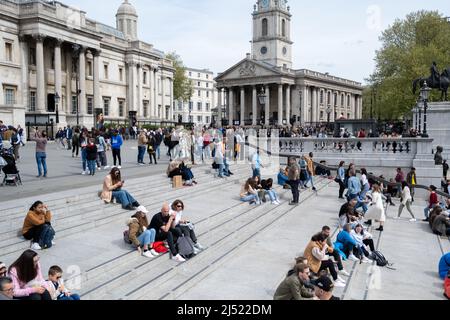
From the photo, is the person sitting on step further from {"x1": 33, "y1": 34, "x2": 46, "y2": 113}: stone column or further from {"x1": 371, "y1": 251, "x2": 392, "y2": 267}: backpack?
{"x1": 33, "y1": 34, "x2": 46, "y2": 113}: stone column

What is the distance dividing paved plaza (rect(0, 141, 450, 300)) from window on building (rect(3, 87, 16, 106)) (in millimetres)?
26377

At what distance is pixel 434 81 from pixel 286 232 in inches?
796

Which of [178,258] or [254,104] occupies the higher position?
[254,104]

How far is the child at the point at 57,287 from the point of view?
632 cm

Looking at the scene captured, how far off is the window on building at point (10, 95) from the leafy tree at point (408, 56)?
38.0 meters

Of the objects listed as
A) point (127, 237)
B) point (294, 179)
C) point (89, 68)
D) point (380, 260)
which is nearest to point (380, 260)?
point (380, 260)

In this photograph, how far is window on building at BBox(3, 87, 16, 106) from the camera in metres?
38.9

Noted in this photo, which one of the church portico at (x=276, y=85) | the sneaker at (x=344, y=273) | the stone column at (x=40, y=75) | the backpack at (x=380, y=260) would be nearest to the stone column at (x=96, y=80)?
the stone column at (x=40, y=75)

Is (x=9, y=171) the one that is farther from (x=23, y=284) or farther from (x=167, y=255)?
(x=23, y=284)

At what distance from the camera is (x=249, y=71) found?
83688 millimetres

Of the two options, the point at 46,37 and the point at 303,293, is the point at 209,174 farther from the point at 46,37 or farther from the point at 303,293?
the point at 46,37

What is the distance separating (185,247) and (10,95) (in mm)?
36704
